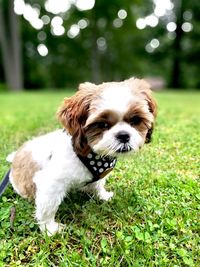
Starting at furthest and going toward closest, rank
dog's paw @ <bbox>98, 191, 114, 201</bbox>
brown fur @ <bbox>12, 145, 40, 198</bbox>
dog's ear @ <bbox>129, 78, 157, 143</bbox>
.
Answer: dog's paw @ <bbox>98, 191, 114, 201</bbox>
brown fur @ <bbox>12, 145, 40, 198</bbox>
dog's ear @ <bbox>129, 78, 157, 143</bbox>

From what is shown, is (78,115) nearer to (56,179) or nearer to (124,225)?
(56,179)

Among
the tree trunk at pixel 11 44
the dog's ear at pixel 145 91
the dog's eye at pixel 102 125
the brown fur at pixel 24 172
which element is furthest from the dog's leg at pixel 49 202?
the tree trunk at pixel 11 44

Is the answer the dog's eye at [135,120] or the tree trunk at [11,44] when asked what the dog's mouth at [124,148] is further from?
the tree trunk at [11,44]

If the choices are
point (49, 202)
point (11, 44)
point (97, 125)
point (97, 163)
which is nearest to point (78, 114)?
point (97, 125)

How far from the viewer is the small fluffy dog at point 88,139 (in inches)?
112

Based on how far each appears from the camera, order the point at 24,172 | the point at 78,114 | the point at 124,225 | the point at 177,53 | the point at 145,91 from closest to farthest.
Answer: the point at 78,114 → the point at 145,91 → the point at 124,225 → the point at 24,172 → the point at 177,53

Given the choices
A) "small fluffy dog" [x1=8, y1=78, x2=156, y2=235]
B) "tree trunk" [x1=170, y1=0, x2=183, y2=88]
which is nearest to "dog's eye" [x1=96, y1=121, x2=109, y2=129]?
"small fluffy dog" [x1=8, y1=78, x2=156, y2=235]

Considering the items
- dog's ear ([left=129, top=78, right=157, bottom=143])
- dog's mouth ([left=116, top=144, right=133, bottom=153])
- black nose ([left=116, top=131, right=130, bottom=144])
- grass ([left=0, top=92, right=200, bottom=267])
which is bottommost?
grass ([left=0, top=92, right=200, bottom=267])

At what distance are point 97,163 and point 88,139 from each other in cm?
31

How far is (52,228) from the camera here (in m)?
3.26

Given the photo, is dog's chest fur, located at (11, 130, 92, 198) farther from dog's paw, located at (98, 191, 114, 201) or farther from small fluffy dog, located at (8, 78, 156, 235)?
dog's paw, located at (98, 191, 114, 201)

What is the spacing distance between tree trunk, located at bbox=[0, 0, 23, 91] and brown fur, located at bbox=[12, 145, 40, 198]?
82.1ft

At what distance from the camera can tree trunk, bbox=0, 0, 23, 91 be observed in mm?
27797

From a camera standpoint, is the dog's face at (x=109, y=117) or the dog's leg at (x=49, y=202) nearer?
the dog's face at (x=109, y=117)
